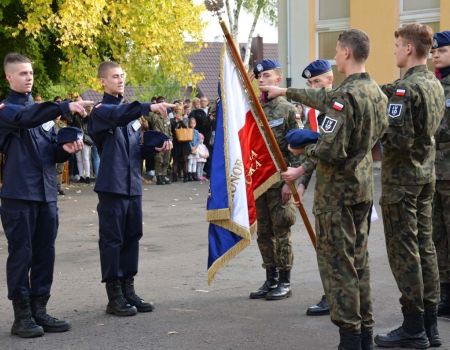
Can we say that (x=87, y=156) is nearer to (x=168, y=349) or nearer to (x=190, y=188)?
(x=190, y=188)

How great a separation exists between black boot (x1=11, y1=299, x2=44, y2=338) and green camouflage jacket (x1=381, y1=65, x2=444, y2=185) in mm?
2971

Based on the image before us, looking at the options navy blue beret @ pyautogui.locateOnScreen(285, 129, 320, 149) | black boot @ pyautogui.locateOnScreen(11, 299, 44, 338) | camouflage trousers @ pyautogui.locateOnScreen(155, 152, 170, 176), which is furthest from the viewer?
camouflage trousers @ pyautogui.locateOnScreen(155, 152, 170, 176)

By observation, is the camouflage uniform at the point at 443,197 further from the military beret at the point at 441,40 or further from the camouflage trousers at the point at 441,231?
the military beret at the point at 441,40

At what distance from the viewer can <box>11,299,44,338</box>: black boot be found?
7176 mm

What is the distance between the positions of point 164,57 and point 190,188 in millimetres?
4336

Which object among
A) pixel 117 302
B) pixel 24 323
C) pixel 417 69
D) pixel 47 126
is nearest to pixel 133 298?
pixel 117 302

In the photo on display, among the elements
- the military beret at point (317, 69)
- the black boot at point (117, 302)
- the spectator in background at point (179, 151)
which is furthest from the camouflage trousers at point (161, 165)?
the military beret at point (317, 69)

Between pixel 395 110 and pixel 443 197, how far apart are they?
135 cm

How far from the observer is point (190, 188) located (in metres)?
20.6

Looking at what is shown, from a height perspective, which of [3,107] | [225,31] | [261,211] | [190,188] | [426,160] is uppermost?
[225,31]

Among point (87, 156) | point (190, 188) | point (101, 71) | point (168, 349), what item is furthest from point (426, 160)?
point (87, 156)

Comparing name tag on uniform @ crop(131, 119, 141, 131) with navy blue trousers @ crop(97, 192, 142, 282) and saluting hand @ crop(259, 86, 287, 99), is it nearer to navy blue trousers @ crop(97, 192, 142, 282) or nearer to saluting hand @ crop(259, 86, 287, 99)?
navy blue trousers @ crop(97, 192, 142, 282)

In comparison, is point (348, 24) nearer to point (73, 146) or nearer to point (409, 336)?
point (73, 146)

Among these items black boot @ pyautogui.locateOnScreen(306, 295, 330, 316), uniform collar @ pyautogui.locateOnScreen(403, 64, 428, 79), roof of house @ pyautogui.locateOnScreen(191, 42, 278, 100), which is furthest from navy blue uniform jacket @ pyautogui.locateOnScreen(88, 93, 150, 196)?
roof of house @ pyautogui.locateOnScreen(191, 42, 278, 100)
